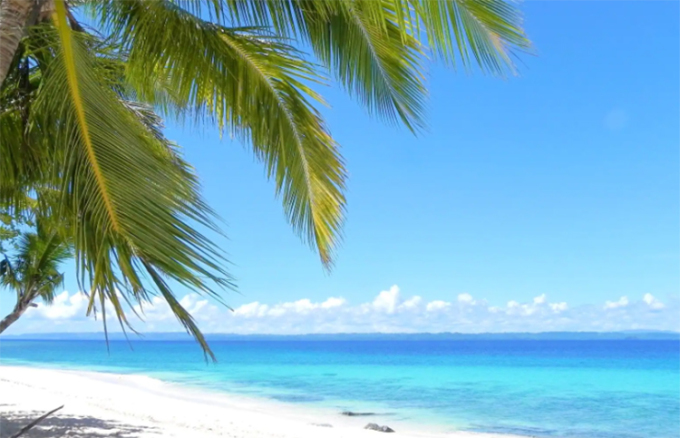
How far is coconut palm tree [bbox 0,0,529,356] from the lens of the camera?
2729mm

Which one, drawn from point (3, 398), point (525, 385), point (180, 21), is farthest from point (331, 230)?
point (525, 385)

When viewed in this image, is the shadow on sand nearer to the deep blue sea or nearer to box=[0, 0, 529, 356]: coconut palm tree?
box=[0, 0, 529, 356]: coconut palm tree

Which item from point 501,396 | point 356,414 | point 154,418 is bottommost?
point 501,396

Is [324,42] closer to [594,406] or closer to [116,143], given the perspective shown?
[116,143]

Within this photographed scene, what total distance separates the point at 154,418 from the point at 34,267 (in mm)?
4705

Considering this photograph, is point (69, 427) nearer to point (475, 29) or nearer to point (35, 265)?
point (35, 265)

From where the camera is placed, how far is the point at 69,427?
9797 mm

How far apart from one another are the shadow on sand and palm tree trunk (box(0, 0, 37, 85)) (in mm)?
6580

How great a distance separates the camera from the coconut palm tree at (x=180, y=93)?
2.73 metres

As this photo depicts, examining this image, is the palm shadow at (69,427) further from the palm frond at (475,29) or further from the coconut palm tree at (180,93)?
the palm frond at (475,29)

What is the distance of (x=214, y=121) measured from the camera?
4.64 m

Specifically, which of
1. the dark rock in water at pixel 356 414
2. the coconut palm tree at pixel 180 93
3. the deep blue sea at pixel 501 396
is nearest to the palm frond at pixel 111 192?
the coconut palm tree at pixel 180 93

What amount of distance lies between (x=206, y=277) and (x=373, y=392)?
24.4m

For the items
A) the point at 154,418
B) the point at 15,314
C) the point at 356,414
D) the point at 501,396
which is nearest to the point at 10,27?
the point at 15,314
